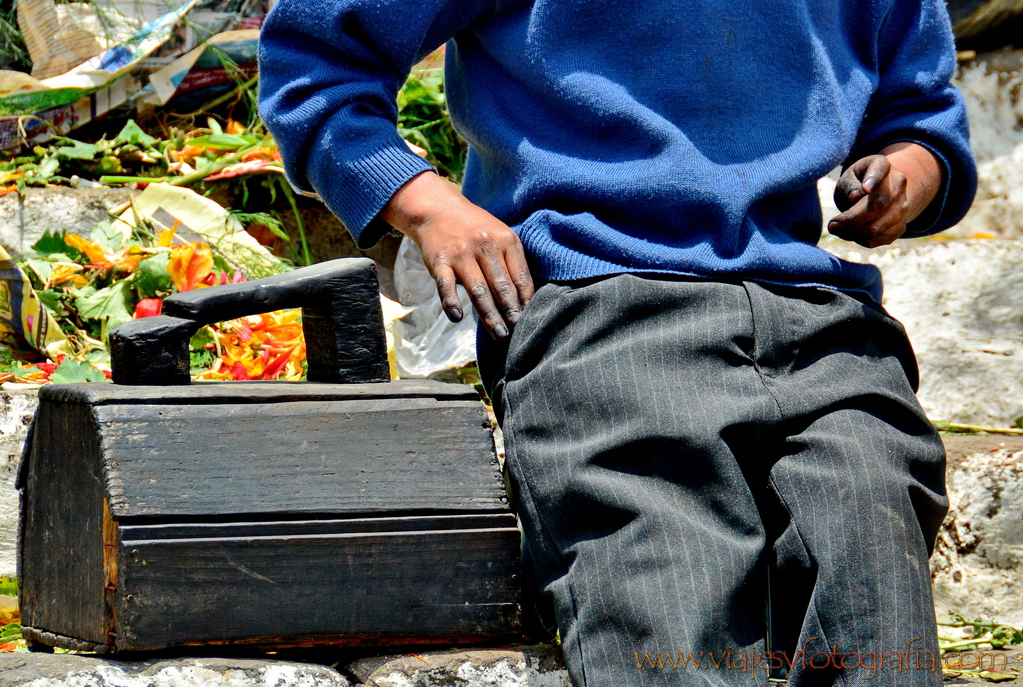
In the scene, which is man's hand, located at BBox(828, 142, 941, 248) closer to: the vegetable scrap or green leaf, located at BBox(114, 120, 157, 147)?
the vegetable scrap

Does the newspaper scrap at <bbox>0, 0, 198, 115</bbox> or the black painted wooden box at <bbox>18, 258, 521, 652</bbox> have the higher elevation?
the black painted wooden box at <bbox>18, 258, 521, 652</bbox>

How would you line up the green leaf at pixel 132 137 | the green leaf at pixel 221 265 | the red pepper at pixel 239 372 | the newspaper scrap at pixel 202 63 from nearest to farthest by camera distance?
the red pepper at pixel 239 372 → the green leaf at pixel 221 265 → the green leaf at pixel 132 137 → the newspaper scrap at pixel 202 63

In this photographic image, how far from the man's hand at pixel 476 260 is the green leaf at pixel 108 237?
1678 mm

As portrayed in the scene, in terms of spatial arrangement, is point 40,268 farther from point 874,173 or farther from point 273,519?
point 874,173

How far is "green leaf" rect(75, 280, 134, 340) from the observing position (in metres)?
2.40

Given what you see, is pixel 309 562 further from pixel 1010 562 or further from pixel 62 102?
pixel 62 102

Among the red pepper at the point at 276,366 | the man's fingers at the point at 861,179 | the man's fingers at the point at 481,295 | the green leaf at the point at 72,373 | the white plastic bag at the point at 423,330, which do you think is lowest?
the white plastic bag at the point at 423,330

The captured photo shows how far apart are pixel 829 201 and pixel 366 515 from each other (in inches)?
87.0

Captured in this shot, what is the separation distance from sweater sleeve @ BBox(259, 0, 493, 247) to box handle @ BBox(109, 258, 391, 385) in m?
0.08

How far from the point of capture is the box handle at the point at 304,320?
119 centimetres

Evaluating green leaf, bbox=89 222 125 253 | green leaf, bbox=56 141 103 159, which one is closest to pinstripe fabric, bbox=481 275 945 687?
green leaf, bbox=89 222 125 253

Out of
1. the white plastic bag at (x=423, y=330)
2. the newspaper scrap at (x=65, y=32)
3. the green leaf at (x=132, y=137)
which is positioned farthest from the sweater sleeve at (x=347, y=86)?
the newspaper scrap at (x=65, y=32)

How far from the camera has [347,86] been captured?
4.02ft

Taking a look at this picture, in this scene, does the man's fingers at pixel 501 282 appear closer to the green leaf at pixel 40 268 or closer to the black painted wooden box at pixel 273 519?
A: the black painted wooden box at pixel 273 519
